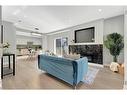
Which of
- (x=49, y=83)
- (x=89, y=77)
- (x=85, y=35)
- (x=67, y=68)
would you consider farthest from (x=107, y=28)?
(x=49, y=83)

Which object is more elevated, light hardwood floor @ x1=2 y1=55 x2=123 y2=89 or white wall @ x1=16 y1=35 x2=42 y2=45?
white wall @ x1=16 y1=35 x2=42 y2=45

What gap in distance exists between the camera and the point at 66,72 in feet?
8.51

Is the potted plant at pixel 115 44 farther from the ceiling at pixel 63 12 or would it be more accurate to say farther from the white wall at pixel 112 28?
the ceiling at pixel 63 12

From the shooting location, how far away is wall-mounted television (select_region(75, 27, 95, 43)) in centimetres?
549

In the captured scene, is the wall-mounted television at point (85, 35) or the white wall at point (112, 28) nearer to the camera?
the white wall at point (112, 28)

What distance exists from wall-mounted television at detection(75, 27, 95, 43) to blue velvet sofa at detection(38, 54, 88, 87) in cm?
297

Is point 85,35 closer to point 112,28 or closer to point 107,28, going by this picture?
point 107,28

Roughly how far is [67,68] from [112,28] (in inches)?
136

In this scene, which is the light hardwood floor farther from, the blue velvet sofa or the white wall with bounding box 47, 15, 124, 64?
the white wall with bounding box 47, 15, 124, 64

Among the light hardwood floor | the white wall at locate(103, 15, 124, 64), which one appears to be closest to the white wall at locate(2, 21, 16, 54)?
the light hardwood floor

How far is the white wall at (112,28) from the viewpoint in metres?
4.46

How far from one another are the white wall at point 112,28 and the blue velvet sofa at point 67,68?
8.29 feet

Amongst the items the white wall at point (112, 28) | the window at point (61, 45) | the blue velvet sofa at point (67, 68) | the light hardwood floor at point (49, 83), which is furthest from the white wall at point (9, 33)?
the white wall at point (112, 28)
